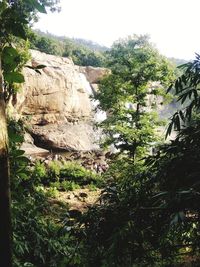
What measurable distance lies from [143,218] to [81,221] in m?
0.55

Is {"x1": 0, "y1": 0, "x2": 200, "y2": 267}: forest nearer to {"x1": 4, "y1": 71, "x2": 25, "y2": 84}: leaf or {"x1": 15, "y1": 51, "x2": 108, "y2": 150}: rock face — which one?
{"x1": 4, "y1": 71, "x2": 25, "y2": 84}: leaf

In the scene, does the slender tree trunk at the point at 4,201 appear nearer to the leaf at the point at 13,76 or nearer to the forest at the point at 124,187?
the forest at the point at 124,187

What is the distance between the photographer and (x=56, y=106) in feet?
74.1

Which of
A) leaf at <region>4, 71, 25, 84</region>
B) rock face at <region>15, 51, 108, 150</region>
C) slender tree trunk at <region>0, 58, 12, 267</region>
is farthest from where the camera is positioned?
rock face at <region>15, 51, 108, 150</region>

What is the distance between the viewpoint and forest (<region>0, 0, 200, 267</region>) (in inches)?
41.1

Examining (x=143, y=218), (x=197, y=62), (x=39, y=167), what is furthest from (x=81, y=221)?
(x=39, y=167)

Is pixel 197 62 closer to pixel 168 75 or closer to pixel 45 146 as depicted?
pixel 168 75

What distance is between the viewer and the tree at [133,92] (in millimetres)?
10930

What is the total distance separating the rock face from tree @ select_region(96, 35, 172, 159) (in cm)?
959

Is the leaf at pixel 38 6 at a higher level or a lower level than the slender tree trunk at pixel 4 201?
higher

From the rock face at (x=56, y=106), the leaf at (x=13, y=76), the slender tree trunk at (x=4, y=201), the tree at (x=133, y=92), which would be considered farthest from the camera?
the rock face at (x=56, y=106)

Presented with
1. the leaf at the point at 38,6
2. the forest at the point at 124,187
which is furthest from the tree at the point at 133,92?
the leaf at the point at 38,6

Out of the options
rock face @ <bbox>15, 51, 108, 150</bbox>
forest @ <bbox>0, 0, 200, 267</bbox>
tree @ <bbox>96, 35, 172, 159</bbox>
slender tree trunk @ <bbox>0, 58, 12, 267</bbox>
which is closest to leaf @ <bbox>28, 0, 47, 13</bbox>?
forest @ <bbox>0, 0, 200, 267</bbox>

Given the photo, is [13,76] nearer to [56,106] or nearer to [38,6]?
[38,6]
